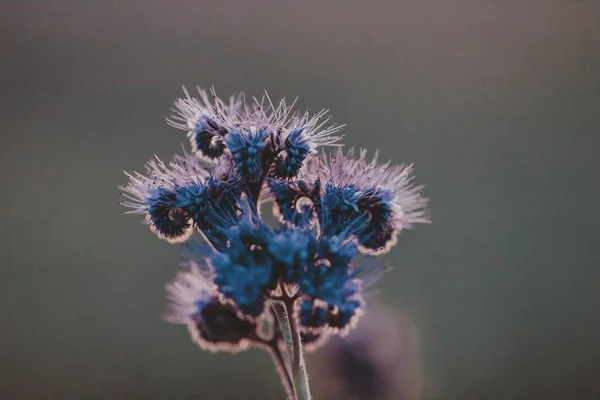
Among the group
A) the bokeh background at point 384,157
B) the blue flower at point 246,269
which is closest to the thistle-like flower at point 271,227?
the blue flower at point 246,269

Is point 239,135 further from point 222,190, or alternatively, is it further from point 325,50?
point 325,50

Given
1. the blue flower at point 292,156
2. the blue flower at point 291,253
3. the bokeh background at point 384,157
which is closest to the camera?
the blue flower at point 291,253

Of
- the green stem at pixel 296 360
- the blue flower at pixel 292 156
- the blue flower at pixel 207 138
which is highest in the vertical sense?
the blue flower at pixel 207 138

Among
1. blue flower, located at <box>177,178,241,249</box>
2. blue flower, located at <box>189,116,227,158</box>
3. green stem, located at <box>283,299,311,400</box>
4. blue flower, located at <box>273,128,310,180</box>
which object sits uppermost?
blue flower, located at <box>189,116,227,158</box>

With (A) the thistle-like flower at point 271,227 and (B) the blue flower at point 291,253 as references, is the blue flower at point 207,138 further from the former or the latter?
(B) the blue flower at point 291,253

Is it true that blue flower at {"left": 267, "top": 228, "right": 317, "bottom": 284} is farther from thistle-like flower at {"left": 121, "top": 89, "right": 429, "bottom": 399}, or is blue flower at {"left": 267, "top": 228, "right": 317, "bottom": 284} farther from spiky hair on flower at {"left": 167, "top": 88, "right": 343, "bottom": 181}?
spiky hair on flower at {"left": 167, "top": 88, "right": 343, "bottom": 181}

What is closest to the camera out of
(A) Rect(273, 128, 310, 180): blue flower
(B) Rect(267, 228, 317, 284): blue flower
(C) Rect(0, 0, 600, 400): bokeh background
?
(B) Rect(267, 228, 317, 284): blue flower

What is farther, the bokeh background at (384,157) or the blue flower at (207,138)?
the bokeh background at (384,157)

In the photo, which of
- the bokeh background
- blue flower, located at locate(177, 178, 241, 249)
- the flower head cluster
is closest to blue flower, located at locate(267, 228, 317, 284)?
the flower head cluster
